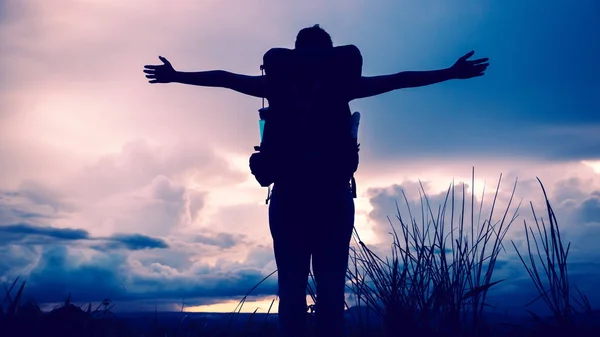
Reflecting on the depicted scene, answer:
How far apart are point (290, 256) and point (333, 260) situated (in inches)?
11.9

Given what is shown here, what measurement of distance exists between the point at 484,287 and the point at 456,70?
68.9 inches

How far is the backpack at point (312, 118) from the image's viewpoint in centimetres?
388

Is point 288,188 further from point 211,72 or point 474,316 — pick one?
point 474,316

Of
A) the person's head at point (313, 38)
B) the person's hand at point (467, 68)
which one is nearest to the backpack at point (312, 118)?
the person's head at point (313, 38)

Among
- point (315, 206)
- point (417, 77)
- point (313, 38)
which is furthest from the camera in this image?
point (417, 77)

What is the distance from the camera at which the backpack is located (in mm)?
3883

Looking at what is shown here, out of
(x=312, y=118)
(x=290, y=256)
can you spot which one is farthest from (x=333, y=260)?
(x=312, y=118)

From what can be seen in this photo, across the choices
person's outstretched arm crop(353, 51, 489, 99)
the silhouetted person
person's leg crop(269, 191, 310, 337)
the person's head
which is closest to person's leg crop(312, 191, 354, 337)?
the silhouetted person

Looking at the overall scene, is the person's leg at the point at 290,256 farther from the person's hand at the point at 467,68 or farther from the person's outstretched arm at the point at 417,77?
the person's hand at the point at 467,68

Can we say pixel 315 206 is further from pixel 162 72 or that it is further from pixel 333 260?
pixel 162 72

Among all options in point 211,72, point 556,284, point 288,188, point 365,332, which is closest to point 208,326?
point 365,332

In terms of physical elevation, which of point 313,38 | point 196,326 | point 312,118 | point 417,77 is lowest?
point 196,326

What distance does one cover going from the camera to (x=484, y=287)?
3.92m

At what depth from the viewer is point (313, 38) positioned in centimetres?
409
